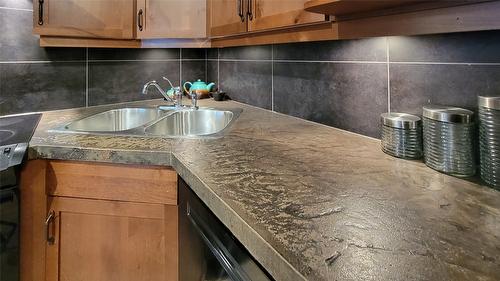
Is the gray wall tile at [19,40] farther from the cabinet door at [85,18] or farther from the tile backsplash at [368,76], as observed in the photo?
the tile backsplash at [368,76]

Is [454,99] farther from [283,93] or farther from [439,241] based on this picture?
[283,93]

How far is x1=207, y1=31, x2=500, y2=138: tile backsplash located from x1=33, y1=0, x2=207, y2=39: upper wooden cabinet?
356 mm

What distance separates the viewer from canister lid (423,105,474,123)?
2.51 feet

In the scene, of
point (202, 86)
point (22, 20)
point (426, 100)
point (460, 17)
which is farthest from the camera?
point (202, 86)

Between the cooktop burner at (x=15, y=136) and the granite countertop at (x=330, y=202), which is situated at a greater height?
the cooktop burner at (x=15, y=136)

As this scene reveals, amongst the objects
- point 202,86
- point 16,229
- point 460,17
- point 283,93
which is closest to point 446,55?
point 460,17

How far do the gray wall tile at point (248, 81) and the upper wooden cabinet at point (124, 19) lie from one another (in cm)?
32

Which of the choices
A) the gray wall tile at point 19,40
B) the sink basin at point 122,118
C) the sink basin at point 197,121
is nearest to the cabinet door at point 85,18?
the gray wall tile at point 19,40

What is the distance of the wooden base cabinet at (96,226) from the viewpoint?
42.0 inches

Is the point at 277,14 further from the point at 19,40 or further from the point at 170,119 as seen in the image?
the point at 19,40

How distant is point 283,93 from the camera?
165cm

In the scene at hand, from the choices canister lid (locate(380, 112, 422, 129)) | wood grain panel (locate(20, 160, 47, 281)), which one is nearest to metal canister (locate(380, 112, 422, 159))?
canister lid (locate(380, 112, 422, 129))

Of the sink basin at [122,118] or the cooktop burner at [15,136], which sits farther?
the sink basin at [122,118]

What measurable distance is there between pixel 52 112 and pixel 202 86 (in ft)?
2.94
